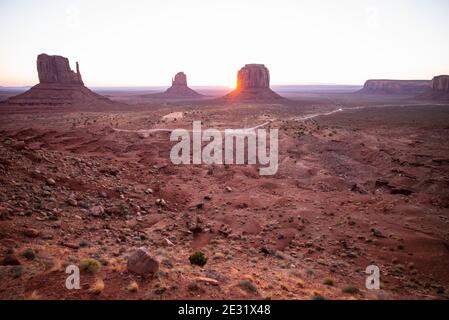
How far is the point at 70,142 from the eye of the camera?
2642cm

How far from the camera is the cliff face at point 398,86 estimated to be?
5886 inches

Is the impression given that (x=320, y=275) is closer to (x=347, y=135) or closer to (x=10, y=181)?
(x=10, y=181)

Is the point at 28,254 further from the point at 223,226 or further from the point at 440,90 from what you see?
the point at 440,90

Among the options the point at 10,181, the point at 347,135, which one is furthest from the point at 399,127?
the point at 10,181

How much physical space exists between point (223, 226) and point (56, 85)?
2925 inches

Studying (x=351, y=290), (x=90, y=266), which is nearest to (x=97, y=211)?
(x=90, y=266)

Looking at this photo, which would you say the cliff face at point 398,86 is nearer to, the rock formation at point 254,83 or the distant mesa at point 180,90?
the rock formation at point 254,83

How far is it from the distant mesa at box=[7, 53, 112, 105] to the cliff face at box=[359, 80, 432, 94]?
14830 centimetres

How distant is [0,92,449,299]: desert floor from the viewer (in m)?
Answer: 7.30

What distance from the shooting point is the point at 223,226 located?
12.5 meters

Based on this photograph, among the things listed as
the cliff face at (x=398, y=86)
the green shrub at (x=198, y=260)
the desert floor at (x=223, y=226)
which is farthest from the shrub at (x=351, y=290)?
the cliff face at (x=398, y=86)

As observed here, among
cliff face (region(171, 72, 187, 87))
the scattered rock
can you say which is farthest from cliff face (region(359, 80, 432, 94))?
the scattered rock

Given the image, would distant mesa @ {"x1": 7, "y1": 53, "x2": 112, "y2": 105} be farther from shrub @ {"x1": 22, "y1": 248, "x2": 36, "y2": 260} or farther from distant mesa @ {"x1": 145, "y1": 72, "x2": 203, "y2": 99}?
shrub @ {"x1": 22, "y1": 248, "x2": 36, "y2": 260}

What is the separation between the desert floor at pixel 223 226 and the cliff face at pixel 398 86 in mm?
154958
